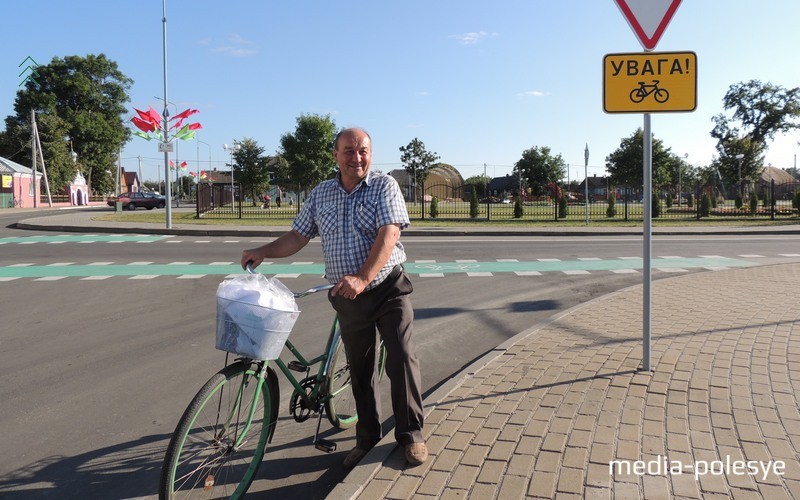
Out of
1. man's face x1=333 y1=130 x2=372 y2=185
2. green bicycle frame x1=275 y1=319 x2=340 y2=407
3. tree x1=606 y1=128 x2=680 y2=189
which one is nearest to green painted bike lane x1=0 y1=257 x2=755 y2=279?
green bicycle frame x1=275 y1=319 x2=340 y2=407

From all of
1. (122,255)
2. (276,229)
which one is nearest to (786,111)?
(276,229)

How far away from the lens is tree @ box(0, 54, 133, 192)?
68.8m

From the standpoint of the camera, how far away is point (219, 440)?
9.51 feet

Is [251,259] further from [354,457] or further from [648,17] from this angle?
[648,17]

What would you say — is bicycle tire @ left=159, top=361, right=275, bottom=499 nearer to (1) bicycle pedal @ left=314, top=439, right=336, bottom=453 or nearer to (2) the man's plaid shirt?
(1) bicycle pedal @ left=314, top=439, right=336, bottom=453

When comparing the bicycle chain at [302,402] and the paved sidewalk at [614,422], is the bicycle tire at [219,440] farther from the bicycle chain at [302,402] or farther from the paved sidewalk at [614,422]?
the paved sidewalk at [614,422]

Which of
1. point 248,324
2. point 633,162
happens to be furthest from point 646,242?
point 633,162

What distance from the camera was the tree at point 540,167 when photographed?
80412mm

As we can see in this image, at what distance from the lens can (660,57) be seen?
4402 mm

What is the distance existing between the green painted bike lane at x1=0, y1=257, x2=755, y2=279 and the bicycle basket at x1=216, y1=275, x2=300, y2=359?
340 inches

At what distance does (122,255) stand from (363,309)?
42.2ft

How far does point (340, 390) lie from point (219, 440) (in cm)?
100

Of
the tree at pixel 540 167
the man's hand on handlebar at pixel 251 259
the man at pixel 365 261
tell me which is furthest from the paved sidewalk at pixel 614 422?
the tree at pixel 540 167

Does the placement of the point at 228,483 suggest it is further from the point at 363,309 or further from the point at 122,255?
the point at 122,255
